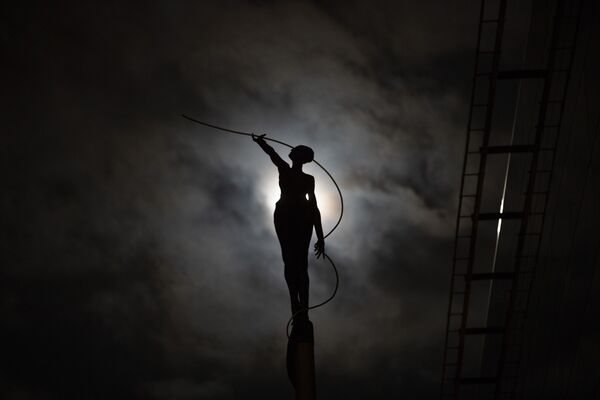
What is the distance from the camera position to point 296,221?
10320 millimetres

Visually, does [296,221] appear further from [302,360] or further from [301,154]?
[302,360]

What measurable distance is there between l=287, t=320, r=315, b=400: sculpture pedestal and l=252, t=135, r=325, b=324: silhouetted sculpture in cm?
25

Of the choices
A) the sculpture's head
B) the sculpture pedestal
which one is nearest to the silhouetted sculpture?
the sculpture's head

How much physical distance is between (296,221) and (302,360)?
2360 mm

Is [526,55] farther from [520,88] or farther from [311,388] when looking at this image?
[311,388]

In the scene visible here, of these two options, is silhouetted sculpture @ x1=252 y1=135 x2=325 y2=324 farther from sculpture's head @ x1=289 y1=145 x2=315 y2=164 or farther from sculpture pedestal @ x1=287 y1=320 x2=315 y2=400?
sculpture pedestal @ x1=287 y1=320 x2=315 y2=400

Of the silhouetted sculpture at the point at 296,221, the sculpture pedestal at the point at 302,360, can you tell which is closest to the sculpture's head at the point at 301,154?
the silhouetted sculpture at the point at 296,221

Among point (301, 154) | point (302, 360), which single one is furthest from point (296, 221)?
point (302, 360)

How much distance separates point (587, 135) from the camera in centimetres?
1777

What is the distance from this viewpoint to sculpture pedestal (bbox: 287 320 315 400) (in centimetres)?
912

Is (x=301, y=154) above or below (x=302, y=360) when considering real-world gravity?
above

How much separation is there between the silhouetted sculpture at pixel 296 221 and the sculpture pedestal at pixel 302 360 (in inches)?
9.8

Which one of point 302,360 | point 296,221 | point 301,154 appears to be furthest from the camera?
point 301,154

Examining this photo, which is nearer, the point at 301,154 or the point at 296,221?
the point at 296,221
